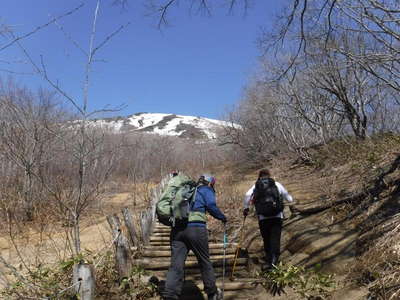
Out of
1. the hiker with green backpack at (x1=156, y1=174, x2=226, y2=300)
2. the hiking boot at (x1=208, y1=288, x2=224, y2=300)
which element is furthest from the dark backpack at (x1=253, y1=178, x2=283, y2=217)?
the hiking boot at (x1=208, y1=288, x2=224, y2=300)

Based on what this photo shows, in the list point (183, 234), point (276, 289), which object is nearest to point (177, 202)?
point (183, 234)

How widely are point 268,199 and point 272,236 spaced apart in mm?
635

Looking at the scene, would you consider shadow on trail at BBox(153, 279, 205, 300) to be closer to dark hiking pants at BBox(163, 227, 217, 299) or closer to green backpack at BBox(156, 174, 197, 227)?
dark hiking pants at BBox(163, 227, 217, 299)

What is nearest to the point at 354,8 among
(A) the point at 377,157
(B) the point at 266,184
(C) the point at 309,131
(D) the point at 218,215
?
(A) the point at 377,157

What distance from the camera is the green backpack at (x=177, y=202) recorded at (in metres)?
3.92

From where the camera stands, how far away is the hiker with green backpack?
3.87 metres

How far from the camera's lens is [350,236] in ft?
16.2

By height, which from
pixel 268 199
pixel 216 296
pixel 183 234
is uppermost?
pixel 268 199

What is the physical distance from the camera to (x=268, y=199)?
5.02 metres

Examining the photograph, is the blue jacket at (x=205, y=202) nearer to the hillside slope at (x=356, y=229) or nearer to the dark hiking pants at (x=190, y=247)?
the dark hiking pants at (x=190, y=247)

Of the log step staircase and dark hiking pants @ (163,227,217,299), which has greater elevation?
dark hiking pants @ (163,227,217,299)

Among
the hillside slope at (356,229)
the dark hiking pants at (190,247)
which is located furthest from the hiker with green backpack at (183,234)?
the hillside slope at (356,229)

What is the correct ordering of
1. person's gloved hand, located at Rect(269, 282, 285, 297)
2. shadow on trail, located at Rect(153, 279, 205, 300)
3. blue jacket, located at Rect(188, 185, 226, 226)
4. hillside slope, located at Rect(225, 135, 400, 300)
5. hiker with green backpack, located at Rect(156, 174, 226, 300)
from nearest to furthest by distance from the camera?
1. hillside slope, located at Rect(225, 135, 400, 300)
2. hiker with green backpack, located at Rect(156, 174, 226, 300)
3. blue jacket, located at Rect(188, 185, 226, 226)
4. person's gloved hand, located at Rect(269, 282, 285, 297)
5. shadow on trail, located at Rect(153, 279, 205, 300)

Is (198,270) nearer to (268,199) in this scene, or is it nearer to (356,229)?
(268,199)
